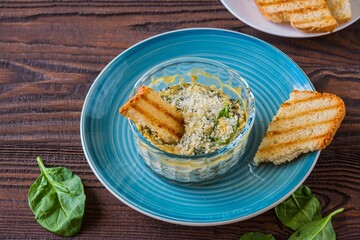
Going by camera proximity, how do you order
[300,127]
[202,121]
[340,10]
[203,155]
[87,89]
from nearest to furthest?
[203,155] < [202,121] < [300,127] < [87,89] < [340,10]

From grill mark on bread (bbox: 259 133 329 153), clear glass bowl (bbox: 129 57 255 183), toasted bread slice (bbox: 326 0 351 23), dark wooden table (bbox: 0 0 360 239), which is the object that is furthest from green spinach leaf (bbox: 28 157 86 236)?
toasted bread slice (bbox: 326 0 351 23)

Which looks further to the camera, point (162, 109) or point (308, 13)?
point (308, 13)

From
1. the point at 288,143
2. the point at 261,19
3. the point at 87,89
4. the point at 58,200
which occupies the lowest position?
the point at 58,200

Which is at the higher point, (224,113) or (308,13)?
(308,13)

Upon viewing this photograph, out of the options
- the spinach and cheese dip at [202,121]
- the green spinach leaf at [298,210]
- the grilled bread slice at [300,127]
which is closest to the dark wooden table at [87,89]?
the green spinach leaf at [298,210]

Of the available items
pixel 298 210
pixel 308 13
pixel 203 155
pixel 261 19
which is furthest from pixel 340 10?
pixel 203 155

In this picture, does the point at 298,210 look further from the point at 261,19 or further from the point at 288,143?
the point at 261,19
